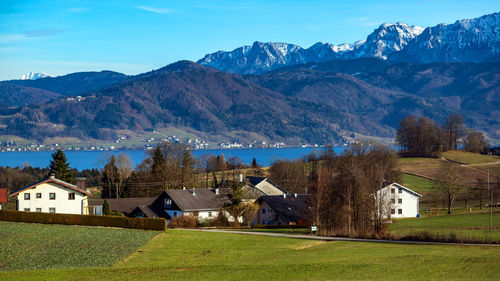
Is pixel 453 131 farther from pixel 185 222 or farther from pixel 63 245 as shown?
pixel 63 245

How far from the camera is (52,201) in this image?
76.7m

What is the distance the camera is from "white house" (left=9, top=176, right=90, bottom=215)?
75.9 m

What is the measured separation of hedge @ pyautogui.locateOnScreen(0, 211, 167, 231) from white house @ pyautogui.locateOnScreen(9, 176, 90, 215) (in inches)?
617

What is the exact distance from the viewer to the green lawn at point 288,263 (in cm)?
3178

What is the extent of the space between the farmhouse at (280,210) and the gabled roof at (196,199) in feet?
18.8

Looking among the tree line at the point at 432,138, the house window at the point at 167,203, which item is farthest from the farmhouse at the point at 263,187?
the tree line at the point at 432,138

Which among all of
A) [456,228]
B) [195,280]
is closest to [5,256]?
[195,280]

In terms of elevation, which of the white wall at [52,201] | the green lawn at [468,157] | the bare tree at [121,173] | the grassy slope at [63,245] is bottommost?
the grassy slope at [63,245]

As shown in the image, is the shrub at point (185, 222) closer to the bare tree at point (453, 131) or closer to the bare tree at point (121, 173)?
the bare tree at point (121, 173)

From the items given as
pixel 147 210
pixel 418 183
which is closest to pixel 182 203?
pixel 147 210

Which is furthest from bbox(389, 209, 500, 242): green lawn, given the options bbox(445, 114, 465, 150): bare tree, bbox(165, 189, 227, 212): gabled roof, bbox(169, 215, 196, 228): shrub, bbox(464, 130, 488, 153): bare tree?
bbox(464, 130, 488, 153): bare tree

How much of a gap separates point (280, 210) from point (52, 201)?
29952 mm

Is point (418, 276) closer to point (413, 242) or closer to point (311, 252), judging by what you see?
point (311, 252)

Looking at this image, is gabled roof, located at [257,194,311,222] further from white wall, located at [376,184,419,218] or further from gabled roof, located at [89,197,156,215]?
gabled roof, located at [89,197,156,215]
